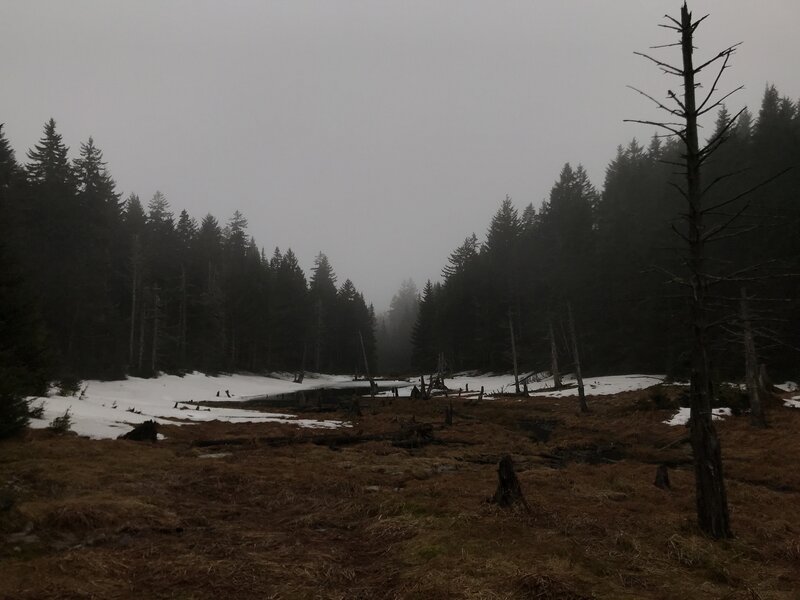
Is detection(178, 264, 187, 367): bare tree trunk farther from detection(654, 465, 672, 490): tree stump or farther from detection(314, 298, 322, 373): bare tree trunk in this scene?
detection(654, 465, 672, 490): tree stump

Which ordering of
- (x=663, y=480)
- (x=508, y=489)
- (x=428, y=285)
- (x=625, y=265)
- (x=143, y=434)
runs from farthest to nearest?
(x=428, y=285) → (x=625, y=265) → (x=143, y=434) → (x=663, y=480) → (x=508, y=489)

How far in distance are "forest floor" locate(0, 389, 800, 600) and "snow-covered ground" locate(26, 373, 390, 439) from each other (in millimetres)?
3236

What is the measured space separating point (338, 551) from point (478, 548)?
1.85 metres

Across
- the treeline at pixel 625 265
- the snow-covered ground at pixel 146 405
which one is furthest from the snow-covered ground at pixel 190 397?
the treeline at pixel 625 265

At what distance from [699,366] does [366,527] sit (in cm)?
572

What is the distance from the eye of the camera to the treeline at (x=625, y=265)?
33.0 metres

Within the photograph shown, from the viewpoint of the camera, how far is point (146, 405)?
85.3 ft

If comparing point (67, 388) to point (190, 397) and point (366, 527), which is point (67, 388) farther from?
point (366, 527)

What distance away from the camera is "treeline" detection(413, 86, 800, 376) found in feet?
108

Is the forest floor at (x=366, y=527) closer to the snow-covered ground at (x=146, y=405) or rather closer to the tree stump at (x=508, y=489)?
the tree stump at (x=508, y=489)

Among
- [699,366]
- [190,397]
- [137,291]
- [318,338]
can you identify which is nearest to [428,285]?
[318,338]

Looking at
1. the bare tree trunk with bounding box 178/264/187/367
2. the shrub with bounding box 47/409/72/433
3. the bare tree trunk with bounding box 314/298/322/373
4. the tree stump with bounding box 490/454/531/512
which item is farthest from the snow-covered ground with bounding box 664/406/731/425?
the bare tree trunk with bounding box 314/298/322/373

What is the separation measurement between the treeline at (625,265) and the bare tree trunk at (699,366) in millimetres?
16821

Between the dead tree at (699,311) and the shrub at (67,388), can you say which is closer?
the dead tree at (699,311)
